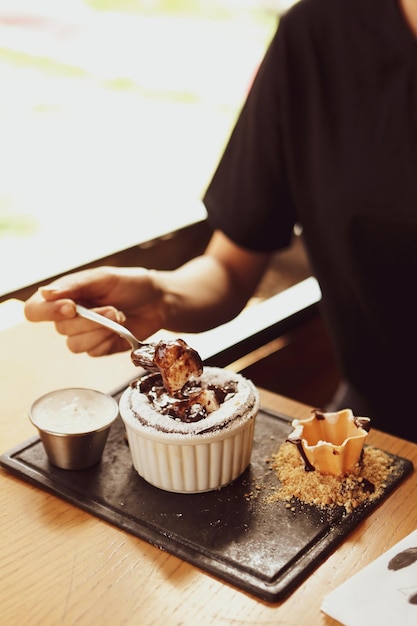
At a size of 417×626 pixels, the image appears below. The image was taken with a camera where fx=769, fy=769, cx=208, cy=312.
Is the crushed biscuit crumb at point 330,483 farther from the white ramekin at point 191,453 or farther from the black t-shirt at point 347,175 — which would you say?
the black t-shirt at point 347,175

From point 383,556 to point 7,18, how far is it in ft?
5.83

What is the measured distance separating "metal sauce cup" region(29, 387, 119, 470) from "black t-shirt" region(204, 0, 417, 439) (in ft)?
2.02

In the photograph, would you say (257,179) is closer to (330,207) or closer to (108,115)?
(330,207)

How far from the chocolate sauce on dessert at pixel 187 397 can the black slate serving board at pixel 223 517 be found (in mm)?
118

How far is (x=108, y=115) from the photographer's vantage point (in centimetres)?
247

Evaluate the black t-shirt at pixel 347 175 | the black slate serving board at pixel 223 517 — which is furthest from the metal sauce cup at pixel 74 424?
the black t-shirt at pixel 347 175

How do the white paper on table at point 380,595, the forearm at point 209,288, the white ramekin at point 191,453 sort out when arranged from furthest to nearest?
the forearm at point 209,288, the white ramekin at point 191,453, the white paper on table at point 380,595

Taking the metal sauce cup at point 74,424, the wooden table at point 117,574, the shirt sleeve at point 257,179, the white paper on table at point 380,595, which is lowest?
the wooden table at point 117,574

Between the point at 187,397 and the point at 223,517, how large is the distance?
0.18 metres

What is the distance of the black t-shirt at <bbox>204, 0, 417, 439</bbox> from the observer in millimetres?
1474

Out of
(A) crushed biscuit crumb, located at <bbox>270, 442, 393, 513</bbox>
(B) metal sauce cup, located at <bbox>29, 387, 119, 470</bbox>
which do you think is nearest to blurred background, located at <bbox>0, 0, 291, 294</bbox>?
(B) metal sauce cup, located at <bbox>29, 387, 119, 470</bbox>

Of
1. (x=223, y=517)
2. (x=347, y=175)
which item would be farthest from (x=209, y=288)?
(x=223, y=517)

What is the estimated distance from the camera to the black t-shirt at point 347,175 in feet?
4.83

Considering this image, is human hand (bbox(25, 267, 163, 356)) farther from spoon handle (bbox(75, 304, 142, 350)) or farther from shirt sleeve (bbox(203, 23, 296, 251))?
shirt sleeve (bbox(203, 23, 296, 251))
